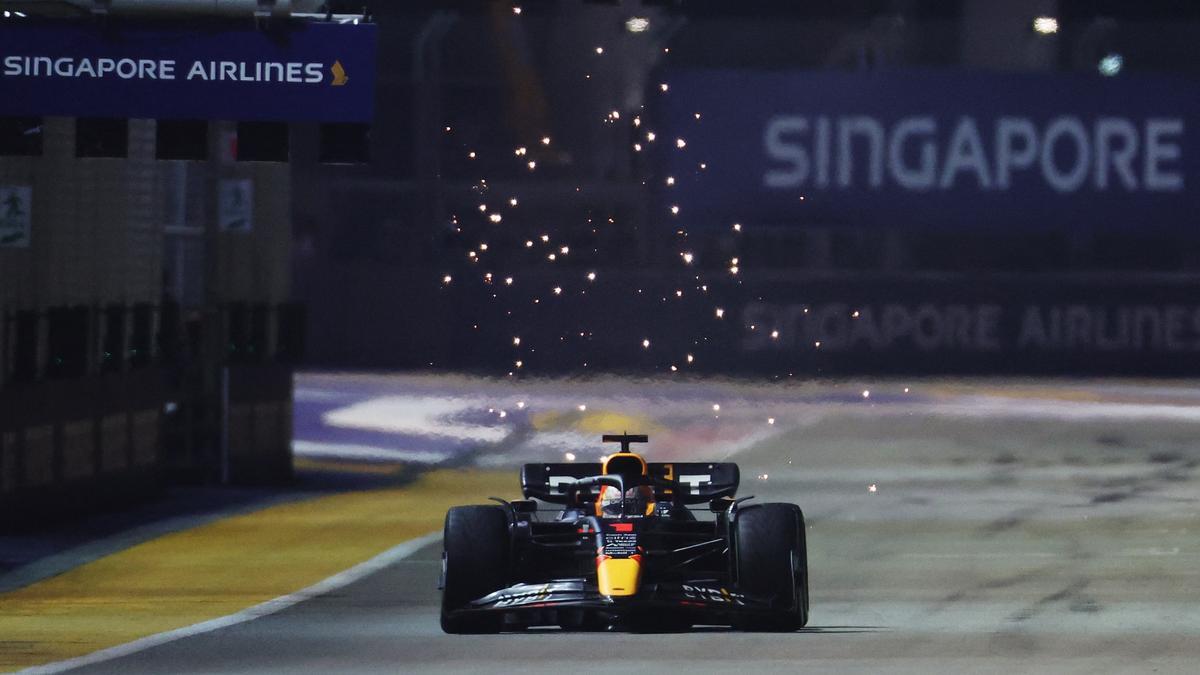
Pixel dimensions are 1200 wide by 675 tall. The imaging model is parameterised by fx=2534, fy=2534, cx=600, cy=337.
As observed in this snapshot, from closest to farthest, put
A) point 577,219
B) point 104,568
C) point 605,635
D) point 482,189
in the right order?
1. point 605,635
2. point 104,568
3. point 482,189
4. point 577,219

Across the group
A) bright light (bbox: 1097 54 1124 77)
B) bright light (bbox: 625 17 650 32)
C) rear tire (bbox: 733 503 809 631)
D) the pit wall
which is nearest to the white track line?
rear tire (bbox: 733 503 809 631)

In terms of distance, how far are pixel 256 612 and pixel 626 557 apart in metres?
3.53

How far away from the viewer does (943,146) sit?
160ft

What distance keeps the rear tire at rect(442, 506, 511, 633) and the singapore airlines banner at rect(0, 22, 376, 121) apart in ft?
26.7

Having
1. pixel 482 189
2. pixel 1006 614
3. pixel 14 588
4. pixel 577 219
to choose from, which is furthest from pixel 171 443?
pixel 577 219

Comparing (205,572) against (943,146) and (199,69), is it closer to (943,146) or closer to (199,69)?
(199,69)

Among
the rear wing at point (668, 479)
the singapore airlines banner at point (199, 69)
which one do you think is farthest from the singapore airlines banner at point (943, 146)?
the rear wing at point (668, 479)

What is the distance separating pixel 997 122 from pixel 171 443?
2401 cm

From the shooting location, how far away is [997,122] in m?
47.8

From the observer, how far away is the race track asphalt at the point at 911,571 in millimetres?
14336

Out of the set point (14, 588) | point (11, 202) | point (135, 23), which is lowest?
point (14, 588)

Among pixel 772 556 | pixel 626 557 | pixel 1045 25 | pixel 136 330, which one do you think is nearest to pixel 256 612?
pixel 626 557

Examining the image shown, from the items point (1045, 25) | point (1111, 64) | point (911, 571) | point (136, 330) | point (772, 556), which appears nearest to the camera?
point (772, 556)

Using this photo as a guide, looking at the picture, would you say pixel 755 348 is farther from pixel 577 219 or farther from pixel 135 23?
pixel 135 23
